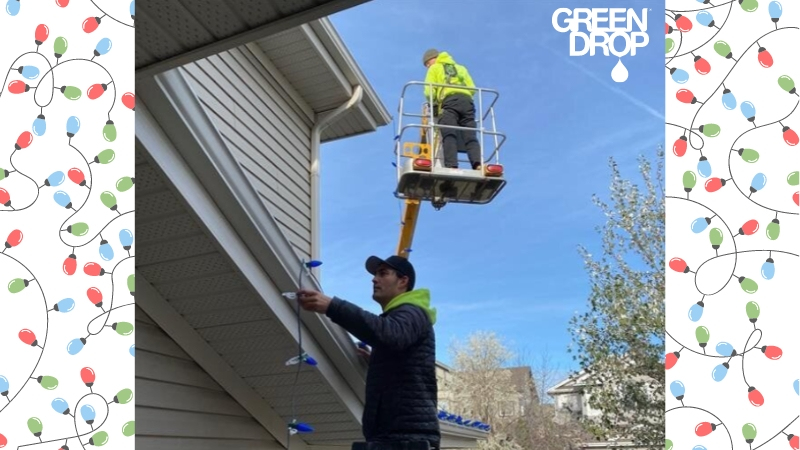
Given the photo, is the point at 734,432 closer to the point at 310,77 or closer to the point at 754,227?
the point at 754,227

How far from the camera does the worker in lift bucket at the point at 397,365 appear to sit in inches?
104

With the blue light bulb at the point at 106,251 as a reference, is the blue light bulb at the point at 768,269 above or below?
below

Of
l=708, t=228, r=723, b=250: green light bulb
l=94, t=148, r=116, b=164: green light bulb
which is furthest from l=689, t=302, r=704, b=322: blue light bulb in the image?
l=94, t=148, r=116, b=164: green light bulb

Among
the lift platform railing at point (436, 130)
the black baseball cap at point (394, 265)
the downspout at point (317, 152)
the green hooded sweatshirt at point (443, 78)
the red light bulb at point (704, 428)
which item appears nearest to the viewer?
the red light bulb at point (704, 428)

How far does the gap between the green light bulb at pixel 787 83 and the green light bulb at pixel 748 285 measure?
1.20 ft

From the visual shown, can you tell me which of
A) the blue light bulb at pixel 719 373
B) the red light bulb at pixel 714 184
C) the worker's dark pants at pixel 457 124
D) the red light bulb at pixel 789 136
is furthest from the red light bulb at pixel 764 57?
the worker's dark pants at pixel 457 124

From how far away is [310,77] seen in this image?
21.0ft

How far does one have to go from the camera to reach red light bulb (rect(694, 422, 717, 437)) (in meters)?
1.31

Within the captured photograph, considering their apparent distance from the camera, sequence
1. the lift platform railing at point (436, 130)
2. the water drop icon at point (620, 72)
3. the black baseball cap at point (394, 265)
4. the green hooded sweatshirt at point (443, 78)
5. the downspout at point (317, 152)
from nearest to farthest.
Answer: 1. the water drop icon at point (620, 72)
2. the black baseball cap at point (394, 265)
3. the lift platform railing at point (436, 130)
4. the downspout at point (317, 152)
5. the green hooded sweatshirt at point (443, 78)

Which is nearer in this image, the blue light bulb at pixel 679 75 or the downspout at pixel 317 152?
the blue light bulb at pixel 679 75

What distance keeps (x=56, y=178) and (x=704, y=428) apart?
1309mm

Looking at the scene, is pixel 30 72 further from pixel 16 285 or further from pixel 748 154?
pixel 748 154

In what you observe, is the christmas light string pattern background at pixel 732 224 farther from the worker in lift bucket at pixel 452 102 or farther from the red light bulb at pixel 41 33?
the worker in lift bucket at pixel 452 102

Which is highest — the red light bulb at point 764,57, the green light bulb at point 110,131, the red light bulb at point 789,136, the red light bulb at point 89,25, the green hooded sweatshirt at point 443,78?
the green hooded sweatshirt at point 443,78
